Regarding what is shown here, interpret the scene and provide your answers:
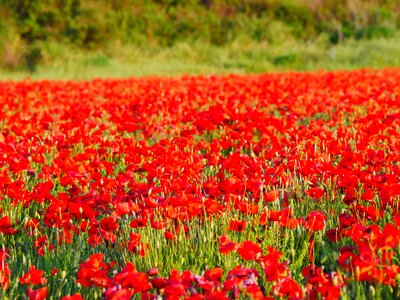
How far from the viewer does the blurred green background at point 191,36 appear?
1977cm

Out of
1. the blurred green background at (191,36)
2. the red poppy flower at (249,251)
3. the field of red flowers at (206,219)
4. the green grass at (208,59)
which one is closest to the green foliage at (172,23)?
the blurred green background at (191,36)

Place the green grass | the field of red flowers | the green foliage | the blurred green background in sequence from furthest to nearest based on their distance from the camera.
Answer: the green foliage, the blurred green background, the green grass, the field of red flowers

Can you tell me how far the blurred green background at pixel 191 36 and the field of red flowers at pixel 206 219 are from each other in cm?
1366

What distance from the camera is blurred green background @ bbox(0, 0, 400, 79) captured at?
1977 cm

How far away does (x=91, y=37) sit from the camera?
24.7m

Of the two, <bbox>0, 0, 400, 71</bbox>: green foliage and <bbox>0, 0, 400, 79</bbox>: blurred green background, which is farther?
<bbox>0, 0, 400, 71</bbox>: green foliage

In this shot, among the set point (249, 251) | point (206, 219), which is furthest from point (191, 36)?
point (249, 251)

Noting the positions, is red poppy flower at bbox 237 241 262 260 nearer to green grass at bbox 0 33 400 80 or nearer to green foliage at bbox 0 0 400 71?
green grass at bbox 0 33 400 80

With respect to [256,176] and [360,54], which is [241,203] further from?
[360,54]

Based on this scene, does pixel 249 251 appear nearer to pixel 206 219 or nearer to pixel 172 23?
pixel 206 219

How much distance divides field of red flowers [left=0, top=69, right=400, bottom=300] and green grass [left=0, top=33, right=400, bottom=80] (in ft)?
41.8

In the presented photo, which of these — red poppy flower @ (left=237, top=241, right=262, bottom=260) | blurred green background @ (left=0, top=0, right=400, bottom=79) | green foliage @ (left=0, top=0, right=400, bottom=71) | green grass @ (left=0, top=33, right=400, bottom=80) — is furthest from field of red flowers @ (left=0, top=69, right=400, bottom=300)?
green foliage @ (left=0, top=0, right=400, bottom=71)

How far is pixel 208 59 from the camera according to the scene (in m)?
22.1

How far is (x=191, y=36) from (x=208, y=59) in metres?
4.27
